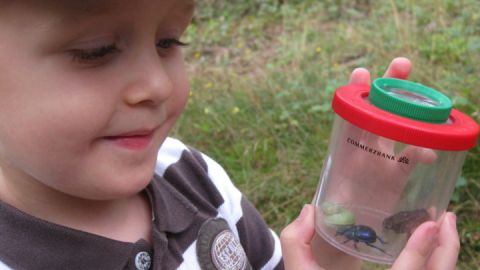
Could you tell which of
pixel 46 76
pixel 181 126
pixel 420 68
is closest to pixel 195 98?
pixel 181 126

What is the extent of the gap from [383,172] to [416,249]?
0.52 ft

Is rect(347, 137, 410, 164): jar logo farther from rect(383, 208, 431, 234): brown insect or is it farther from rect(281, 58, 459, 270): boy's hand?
rect(383, 208, 431, 234): brown insect

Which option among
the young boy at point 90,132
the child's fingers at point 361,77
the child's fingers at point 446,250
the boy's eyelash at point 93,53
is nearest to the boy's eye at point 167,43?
the young boy at point 90,132

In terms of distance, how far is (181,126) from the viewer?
3080 mm

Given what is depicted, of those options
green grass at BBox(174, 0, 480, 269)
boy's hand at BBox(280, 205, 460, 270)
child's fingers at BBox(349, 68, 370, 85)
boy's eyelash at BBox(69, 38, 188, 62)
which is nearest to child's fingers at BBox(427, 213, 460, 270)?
boy's hand at BBox(280, 205, 460, 270)

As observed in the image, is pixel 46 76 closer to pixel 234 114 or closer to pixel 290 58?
pixel 234 114

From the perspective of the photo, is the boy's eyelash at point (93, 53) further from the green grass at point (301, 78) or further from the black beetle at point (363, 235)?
the green grass at point (301, 78)

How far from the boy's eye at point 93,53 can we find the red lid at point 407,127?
1.41 feet

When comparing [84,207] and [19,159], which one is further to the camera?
[84,207]

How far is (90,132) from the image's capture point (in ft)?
2.91

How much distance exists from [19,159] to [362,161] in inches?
24.5

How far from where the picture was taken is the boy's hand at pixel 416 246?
1074 mm

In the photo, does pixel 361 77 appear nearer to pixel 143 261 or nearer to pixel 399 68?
pixel 399 68

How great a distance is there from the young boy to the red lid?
31 centimetres
